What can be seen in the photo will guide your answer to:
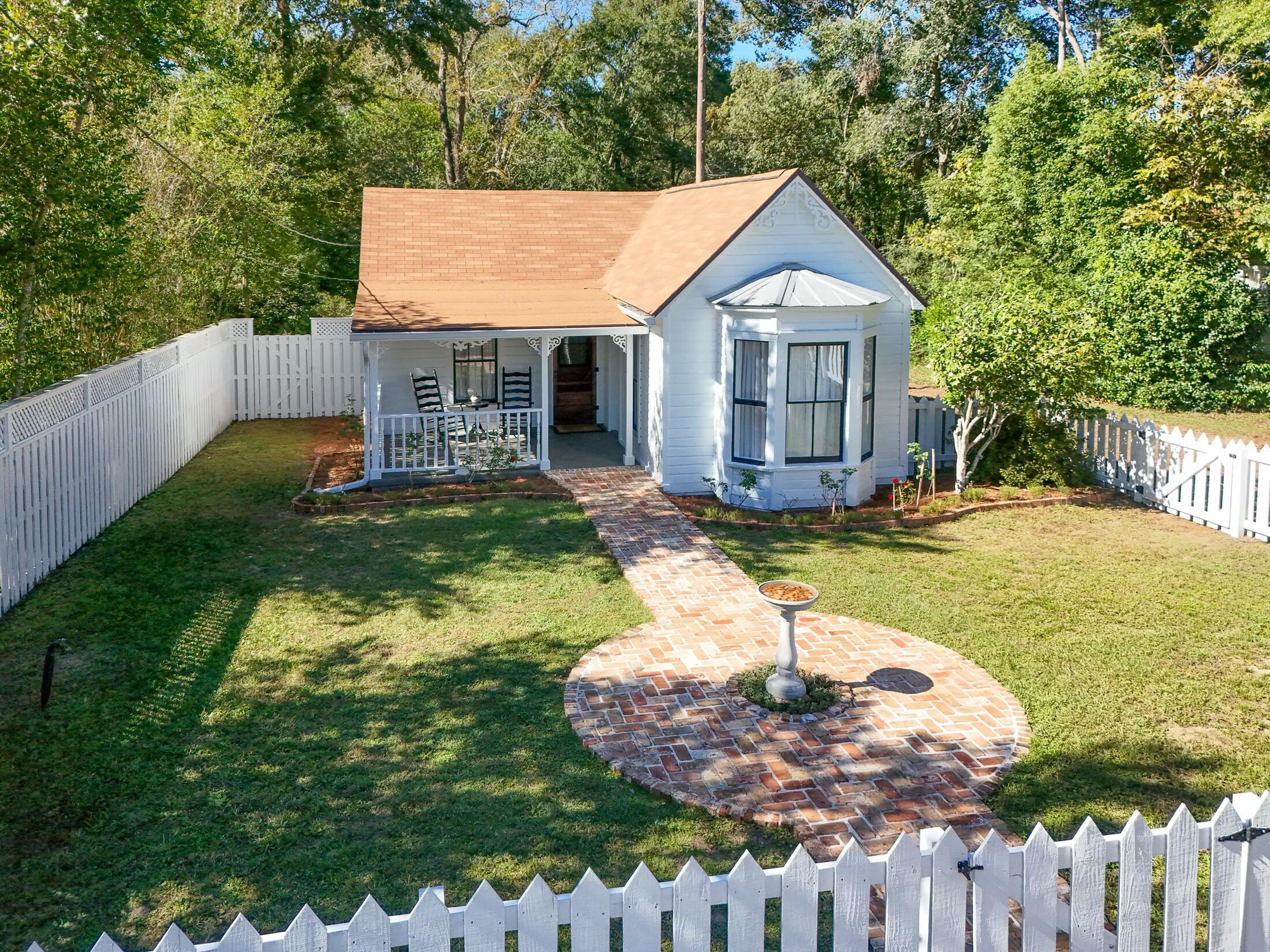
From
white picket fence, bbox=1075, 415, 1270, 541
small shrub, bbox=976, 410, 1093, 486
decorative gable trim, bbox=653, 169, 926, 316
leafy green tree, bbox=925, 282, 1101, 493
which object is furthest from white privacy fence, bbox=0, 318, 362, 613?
white picket fence, bbox=1075, 415, 1270, 541

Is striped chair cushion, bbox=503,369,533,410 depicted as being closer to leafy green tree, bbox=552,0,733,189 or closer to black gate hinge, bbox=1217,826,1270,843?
black gate hinge, bbox=1217,826,1270,843

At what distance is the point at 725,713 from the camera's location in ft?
27.9

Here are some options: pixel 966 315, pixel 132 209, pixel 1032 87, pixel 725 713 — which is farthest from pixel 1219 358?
pixel 132 209

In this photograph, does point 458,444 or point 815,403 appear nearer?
point 815,403

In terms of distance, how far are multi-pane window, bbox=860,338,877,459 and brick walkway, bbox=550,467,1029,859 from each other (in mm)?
5156

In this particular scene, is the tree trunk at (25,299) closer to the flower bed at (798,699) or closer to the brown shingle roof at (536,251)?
the brown shingle roof at (536,251)

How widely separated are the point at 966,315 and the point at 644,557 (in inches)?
258

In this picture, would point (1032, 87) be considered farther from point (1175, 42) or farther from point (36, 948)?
point (36, 948)

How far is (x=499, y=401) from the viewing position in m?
19.9

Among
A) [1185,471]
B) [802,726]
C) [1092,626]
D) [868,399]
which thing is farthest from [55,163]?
[1185,471]

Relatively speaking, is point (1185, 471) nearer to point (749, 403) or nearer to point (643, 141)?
point (749, 403)

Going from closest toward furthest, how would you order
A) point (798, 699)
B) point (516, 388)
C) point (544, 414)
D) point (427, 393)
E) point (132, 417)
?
point (798, 699) < point (132, 417) < point (544, 414) < point (427, 393) < point (516, 388)

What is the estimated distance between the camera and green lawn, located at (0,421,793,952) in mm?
6066

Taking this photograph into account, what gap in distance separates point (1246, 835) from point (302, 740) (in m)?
6.13
